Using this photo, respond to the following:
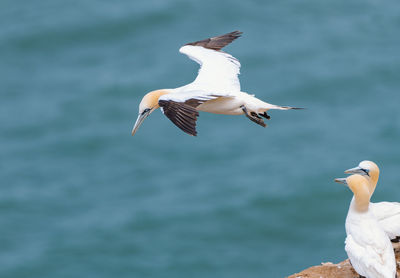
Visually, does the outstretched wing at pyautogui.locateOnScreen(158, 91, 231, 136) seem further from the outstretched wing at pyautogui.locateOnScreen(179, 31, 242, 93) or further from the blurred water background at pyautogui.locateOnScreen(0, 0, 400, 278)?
the blurred water background at pyautogui.locateOnScreen(0, 0, 400, 278)

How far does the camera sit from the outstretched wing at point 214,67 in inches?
480

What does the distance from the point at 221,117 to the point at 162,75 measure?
2038 mm

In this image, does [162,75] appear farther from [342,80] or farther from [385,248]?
[385,248]

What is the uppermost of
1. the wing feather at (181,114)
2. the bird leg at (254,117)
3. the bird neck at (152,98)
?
the bird neck at (152,98)

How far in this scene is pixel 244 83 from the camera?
27.5 metres

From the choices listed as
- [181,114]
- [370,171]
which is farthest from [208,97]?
[370,171]

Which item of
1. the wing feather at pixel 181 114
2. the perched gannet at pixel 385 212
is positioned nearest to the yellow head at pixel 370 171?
the perched gannet at pixel 385 212

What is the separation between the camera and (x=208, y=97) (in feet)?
36.8

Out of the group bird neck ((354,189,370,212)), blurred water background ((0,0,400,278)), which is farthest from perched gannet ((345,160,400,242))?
→ blurred water background ((0,0,400,278))

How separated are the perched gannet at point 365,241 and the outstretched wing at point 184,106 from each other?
5.87ft

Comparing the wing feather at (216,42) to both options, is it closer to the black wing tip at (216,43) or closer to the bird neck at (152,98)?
the black wing tip at (216,43)

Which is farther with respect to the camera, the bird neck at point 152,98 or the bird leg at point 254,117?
the bird leg at point 254,117

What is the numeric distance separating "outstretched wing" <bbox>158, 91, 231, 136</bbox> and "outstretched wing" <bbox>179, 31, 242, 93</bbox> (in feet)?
1.42

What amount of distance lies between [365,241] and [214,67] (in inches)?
144
